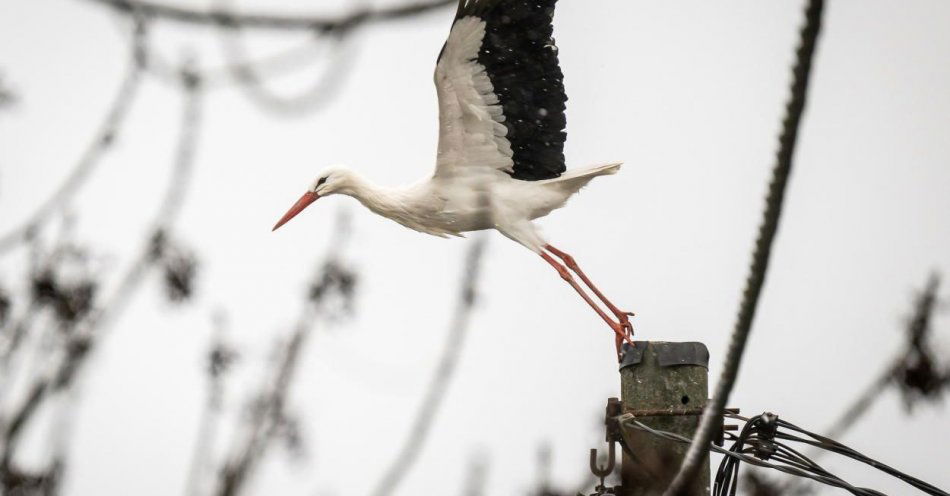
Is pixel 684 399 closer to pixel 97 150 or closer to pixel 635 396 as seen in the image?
pixel 635 396

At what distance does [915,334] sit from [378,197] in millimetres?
4623

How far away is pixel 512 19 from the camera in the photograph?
17.1ft

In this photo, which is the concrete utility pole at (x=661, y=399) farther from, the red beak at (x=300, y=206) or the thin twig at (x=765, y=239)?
the red beak at (x=300, y=206)

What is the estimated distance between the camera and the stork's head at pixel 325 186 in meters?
6.38

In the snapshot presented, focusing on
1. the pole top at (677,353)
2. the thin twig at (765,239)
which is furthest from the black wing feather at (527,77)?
the thin twig at (765,239)

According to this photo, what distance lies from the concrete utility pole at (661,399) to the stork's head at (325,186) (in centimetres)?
357

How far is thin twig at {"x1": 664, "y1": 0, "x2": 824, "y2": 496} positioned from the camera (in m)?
1.00

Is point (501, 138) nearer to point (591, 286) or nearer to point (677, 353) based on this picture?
point (591, 286)

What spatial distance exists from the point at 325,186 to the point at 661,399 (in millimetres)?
3865

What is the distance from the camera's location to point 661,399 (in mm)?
2967

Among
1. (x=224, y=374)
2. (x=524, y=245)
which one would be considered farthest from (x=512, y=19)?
(x=224, y=374)

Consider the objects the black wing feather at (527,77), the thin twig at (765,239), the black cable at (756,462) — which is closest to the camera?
the thin twig at (765,239)

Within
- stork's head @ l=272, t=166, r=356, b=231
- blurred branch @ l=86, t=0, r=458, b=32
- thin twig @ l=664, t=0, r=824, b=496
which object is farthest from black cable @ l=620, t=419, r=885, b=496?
stork's head @ l=272, t=166, r=356, b=231

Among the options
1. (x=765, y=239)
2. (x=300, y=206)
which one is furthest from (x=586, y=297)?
(x=765, y=239)
